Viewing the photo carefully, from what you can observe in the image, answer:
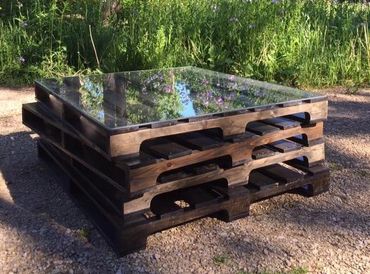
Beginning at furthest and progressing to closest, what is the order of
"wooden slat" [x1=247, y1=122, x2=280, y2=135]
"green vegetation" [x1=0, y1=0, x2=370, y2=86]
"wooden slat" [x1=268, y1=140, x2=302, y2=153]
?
1. "green vegetation" [x1=0, y1=0, x2=370, y2=86]
2. "wooden slat" [x1=268, y1=140, x2=302, y2=153]
3. "wooden slat" [x1=247, y1=122, x2=280, y2=135]

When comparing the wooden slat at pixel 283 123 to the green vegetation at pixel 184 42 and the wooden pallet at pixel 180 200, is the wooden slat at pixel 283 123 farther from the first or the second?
the green vegetation at pixel 184 42

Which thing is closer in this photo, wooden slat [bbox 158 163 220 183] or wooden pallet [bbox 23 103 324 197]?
wooden pallet [bbox 23 103 324 197]

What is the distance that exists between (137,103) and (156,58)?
9.28 ft

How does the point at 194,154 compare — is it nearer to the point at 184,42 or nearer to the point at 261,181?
the point at 261,181

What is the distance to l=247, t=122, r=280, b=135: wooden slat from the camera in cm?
248

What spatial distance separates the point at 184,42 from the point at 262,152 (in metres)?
3.22

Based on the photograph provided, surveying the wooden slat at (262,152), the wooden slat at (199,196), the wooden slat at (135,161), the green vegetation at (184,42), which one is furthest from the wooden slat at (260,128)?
the green vegetation at (184,42)

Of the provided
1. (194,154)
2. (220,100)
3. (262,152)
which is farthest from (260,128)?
(194,154)

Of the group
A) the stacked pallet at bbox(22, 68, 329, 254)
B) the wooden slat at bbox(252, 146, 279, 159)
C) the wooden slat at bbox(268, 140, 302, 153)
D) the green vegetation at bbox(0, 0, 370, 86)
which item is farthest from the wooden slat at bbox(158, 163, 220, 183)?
the green vegetation at bbox(0, 0, 370, 86)

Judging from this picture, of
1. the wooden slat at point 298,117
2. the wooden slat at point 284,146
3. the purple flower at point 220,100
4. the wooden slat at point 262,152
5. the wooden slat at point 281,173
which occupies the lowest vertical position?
the wooden slat at point 281,173

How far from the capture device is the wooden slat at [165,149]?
2172mm

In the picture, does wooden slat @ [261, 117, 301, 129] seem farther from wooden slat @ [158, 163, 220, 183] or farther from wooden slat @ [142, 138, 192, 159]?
wooden slat @ [142, 138, 192, 159]

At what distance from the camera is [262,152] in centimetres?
255

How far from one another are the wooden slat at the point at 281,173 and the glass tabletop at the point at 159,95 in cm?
41
